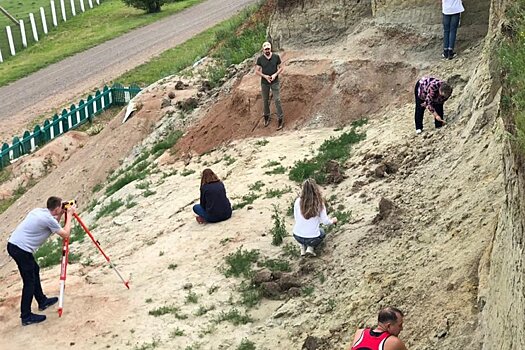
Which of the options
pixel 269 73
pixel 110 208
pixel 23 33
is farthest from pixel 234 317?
pixel 23 33

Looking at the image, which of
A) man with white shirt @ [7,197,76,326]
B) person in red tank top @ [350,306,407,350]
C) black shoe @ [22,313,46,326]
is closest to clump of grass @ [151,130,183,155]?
man with white shirt @ [7,197,76,326]

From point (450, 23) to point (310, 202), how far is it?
20.2 feet

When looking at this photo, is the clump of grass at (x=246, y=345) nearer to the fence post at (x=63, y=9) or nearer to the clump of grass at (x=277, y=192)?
the clump of grass at (x=277, y=192)

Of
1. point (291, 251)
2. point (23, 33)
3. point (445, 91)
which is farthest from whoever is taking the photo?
point (23, 33)

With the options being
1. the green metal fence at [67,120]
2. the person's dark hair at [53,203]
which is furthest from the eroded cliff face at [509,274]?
the green metal fence at [67,120]

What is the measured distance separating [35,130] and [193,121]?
8976 millimetres

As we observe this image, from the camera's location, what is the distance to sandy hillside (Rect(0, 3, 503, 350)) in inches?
367

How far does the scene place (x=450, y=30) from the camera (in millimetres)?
15570

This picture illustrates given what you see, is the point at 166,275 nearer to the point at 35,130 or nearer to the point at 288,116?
the point at 288,116

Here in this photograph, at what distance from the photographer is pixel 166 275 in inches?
493

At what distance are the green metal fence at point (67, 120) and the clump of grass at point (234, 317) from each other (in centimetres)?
1678

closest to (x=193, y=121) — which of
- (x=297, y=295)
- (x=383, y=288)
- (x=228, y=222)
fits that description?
(x=228, y=222)

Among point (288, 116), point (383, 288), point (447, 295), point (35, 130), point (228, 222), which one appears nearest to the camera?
point (447, 295)

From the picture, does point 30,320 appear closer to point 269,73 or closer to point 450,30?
point 269,73
